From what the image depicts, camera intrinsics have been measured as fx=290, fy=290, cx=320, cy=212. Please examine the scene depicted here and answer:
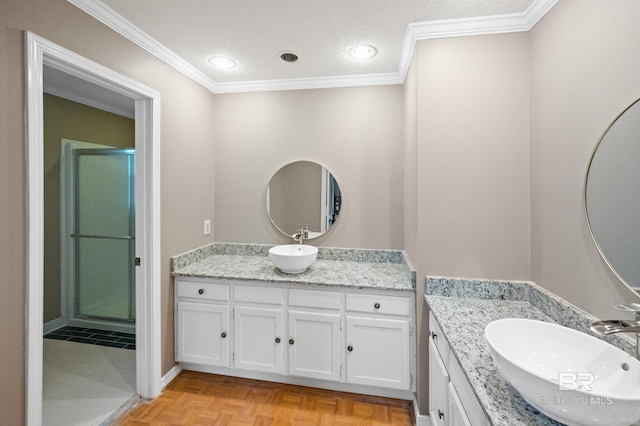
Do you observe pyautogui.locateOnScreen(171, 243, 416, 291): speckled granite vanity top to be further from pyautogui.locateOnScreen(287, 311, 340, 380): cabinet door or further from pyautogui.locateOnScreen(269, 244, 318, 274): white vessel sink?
pyautogui.locateOnScreen(287, 311, 340, 380): cabinet door

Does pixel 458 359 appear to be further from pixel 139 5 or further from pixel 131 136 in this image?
pixel 131 136

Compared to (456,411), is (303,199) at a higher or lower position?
higher

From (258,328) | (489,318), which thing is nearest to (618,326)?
(489,318)

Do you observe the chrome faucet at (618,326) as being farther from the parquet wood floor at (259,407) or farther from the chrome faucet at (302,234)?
the chrome faucet at (302,234)

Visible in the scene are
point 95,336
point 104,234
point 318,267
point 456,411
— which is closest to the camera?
point 456,411

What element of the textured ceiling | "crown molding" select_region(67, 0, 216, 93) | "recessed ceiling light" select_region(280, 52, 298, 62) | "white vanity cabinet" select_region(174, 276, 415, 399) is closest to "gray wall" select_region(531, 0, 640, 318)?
the textured ceiling

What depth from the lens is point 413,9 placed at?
5.08 ft

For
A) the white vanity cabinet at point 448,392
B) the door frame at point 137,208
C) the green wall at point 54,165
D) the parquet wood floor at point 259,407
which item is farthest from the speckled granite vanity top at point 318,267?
the green wall at point 54,165

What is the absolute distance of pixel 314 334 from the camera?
204cm

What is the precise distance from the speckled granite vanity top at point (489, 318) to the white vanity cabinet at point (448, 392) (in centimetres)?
6

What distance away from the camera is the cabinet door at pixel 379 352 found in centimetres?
191

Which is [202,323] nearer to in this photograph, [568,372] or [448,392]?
[448,392]

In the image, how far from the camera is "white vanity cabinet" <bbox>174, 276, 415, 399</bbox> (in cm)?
192

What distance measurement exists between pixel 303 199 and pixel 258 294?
3.06 ft
